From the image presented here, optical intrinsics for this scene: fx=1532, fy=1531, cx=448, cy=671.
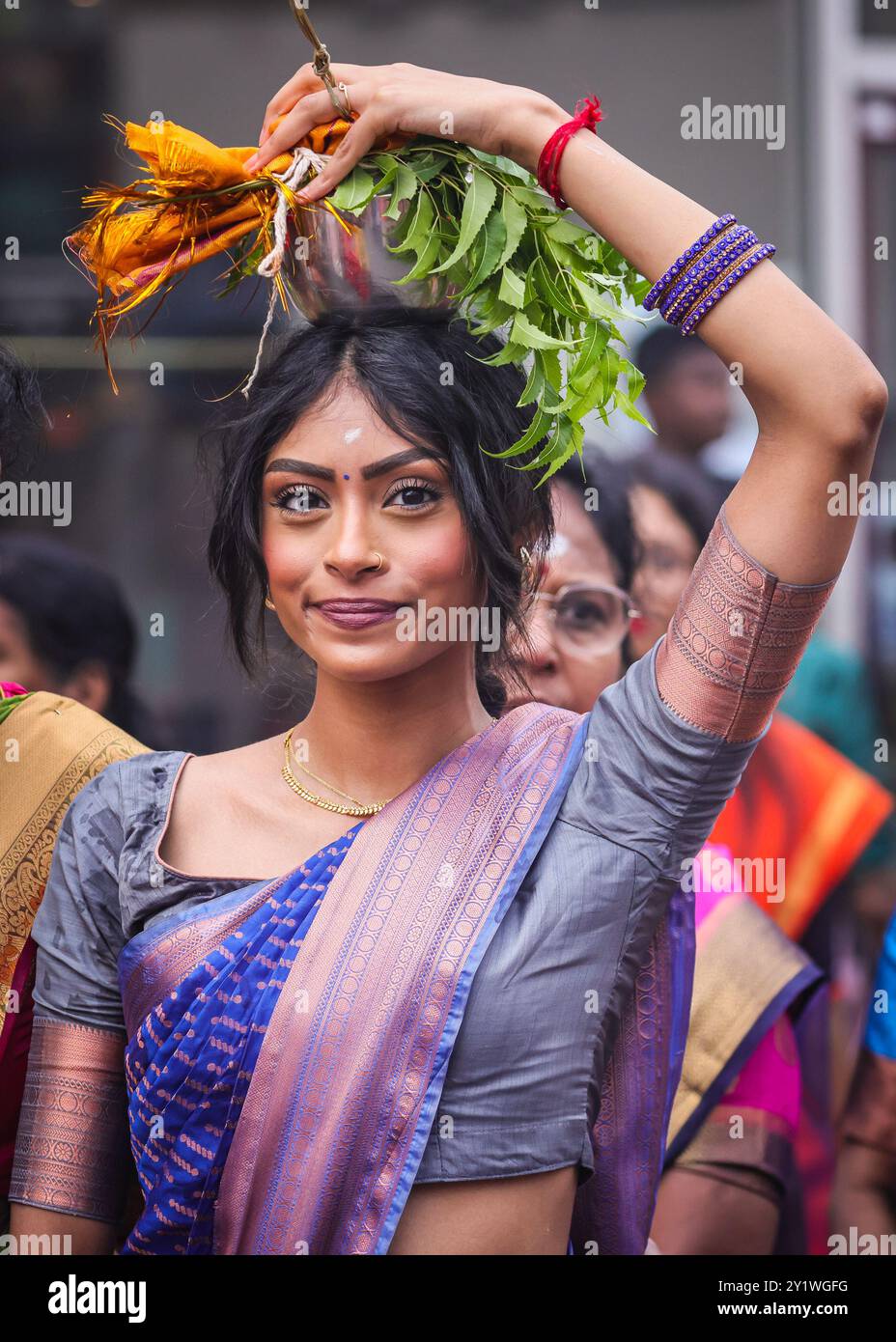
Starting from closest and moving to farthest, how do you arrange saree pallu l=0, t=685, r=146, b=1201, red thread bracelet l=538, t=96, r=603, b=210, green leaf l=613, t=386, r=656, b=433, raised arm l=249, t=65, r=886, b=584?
raised arm l=249, t=65, r=886, b=584 < red thread bracelet l=538, t=96, r=603, b=210 < green leaf l=613, t=386, r=656, b=433 < saree pallu l=0, t=685, r=146, b=1201

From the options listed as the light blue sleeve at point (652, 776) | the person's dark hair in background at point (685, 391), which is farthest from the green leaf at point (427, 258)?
the person's dark hair in background at point (685, 391)

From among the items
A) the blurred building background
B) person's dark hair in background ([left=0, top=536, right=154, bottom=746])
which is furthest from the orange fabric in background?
person's dark hair in background ([left=0, top=536, right=154, bottom=746])

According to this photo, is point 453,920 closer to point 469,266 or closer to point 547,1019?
point 547,1019

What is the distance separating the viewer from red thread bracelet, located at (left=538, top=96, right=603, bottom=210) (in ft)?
6.63

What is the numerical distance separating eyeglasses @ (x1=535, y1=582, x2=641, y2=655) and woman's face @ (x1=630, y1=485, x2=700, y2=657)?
119 millimetres

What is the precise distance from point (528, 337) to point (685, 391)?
2.79 meters

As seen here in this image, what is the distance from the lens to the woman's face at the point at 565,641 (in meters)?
3.27

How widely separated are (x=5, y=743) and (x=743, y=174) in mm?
3469

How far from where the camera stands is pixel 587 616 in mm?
3367

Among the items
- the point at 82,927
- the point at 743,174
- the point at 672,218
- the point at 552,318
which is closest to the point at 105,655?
the point at 82,927

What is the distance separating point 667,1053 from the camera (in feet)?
7.36

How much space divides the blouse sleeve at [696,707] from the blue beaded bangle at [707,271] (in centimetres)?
28

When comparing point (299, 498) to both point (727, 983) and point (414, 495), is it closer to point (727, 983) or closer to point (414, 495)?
point (414, 495)

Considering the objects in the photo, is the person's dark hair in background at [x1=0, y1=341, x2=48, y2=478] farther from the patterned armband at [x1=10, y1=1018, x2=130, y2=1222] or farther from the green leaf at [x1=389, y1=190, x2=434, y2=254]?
the patterned armband at [x1=10, y1=1018, x2=130, y2=1222]
